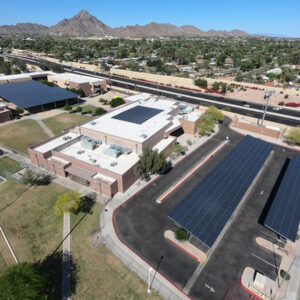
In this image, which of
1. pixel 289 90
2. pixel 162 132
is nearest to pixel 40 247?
pixel 162 132

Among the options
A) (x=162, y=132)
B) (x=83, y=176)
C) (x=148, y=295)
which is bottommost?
(x=148, y=295)

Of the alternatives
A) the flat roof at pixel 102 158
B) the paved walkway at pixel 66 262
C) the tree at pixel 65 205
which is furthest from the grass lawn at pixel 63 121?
the paved walkway at pixel 66 262

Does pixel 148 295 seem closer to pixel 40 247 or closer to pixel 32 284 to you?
pixel 32 284

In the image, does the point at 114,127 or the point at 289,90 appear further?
the point at 289,90

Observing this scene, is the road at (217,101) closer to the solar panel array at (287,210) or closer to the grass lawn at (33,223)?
the solar panel array at (287,210)

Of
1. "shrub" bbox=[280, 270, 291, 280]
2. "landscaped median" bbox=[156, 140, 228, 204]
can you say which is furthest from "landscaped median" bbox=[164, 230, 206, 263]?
"shrub" bbox=[280, 270, 291, 280]

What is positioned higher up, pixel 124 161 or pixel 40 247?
pixel 124 161
